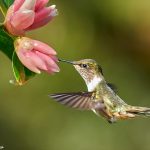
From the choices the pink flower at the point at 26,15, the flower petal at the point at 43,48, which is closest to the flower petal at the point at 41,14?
the pink flower at the point at 26,15

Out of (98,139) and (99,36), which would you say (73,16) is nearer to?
(99,36)

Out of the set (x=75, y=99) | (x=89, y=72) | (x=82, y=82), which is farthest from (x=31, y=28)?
(x=82, y=82)

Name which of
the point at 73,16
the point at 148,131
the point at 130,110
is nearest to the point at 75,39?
the point at 73,16

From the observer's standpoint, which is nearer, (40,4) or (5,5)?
(40,4)

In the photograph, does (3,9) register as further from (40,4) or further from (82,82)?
(82,82)

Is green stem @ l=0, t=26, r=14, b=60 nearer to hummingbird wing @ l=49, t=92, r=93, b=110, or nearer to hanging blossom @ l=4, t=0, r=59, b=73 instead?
hanging blossom @ l=4, t=0, r=59, b=73

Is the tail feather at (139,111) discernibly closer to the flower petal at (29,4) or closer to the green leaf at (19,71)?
the green leaf at (19,71)
